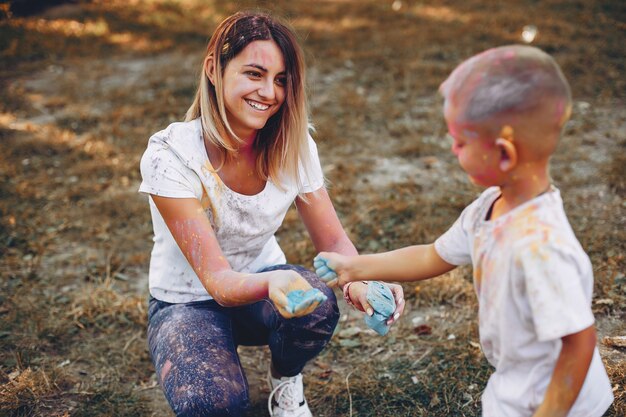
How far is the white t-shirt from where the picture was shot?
1.97 m

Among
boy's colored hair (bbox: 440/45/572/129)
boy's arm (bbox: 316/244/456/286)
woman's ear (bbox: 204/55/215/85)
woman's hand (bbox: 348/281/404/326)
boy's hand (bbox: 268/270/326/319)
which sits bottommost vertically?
woman's hand (bbox: 348/281/404/326)

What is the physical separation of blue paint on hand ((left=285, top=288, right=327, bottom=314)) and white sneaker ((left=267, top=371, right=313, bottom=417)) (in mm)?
709

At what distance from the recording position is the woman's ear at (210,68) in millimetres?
2090

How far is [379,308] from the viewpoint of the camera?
192 cm

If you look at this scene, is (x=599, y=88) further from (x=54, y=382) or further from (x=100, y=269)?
(x=54, y=382)

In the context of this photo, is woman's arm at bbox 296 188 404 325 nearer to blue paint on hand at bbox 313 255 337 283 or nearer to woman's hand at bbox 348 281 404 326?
woman's hand at bbox 348 281 404 326

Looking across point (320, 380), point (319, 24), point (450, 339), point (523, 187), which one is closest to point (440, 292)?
point (450, 339)

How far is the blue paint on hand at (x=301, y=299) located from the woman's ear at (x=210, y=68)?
2.80 feet

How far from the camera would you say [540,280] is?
124 centimetres

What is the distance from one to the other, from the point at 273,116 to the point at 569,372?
4.29ft

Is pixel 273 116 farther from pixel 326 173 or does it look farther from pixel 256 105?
pixel 326 173

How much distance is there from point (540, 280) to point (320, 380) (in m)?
1.42

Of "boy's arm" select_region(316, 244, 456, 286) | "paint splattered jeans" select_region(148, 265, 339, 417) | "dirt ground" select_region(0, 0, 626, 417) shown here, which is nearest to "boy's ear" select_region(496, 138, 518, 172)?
"boy's arm" select_region(316, 244, 456, 286)

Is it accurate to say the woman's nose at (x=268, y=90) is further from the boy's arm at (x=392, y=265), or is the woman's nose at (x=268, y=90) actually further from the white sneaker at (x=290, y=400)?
the white sneaker at (x=290, y=400)
